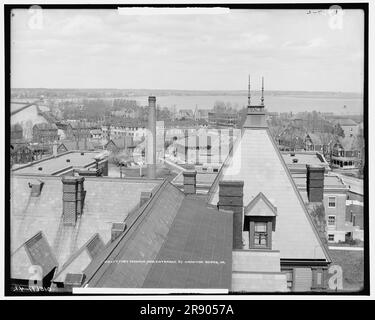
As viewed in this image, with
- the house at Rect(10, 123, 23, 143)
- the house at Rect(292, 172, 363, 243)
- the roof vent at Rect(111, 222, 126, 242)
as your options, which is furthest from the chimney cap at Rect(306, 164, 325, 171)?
the house at Rect(10, 123, 23, 143)

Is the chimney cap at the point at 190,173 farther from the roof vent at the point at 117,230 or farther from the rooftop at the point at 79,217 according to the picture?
Answer: the roof vent at the point at 117,230

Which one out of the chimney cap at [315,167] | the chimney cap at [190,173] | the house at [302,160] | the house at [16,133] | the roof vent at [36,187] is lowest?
the roof vent at [36,187]

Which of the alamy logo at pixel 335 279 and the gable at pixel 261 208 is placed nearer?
the alamy logo at pixel 335 279

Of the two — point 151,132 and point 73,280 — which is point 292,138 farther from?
point 73,280

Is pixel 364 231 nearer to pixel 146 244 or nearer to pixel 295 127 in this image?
pixel 295 127

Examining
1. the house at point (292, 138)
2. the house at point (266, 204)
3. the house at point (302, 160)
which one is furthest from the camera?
the house at point (266, 204)

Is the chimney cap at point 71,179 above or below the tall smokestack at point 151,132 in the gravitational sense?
below

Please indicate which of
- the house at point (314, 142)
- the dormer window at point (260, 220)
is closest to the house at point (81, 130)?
the dormer window at point (260, 220)
